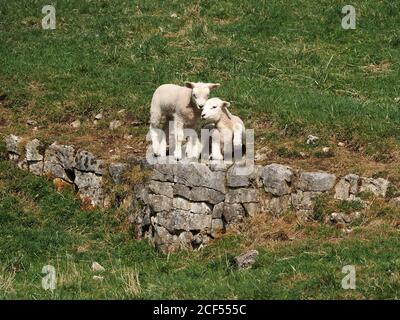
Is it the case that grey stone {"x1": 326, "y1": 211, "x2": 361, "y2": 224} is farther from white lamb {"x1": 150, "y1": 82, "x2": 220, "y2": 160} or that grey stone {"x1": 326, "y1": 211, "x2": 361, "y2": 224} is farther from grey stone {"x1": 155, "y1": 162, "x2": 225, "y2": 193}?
white lamb {"x1": 150, "y1": 82, "x2": 220, "y2": 160}

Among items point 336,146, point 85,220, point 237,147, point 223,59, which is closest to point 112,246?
point 85,220

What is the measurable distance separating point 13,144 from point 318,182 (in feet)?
22.8

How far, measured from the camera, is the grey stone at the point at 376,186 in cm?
2073

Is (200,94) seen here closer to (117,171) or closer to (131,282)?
(117,171)

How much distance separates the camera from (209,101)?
20797 mm

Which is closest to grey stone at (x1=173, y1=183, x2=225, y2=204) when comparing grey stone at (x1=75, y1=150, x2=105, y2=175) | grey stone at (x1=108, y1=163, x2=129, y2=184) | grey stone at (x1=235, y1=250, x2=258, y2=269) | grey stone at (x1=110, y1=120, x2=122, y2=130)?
grey stone at (x1=108, y1=163, x2=129, y2=184)

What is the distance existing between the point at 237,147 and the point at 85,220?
130 inches

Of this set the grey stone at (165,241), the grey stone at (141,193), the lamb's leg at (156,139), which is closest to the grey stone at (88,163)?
the grey stone at (141,193)

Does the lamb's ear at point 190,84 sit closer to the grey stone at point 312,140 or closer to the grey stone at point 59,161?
the grey stone at point 312,140

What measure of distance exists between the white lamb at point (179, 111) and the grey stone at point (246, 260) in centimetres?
275

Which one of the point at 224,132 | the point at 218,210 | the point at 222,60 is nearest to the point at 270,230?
the point at 218,210

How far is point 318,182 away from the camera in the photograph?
21062mm

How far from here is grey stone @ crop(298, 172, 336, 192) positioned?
21031mm

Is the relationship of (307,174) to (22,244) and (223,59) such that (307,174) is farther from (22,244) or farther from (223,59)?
(223,59)
